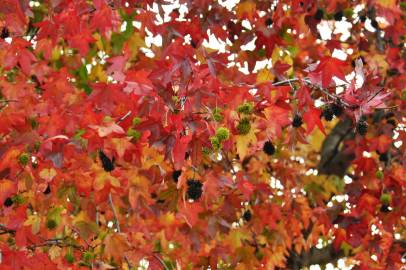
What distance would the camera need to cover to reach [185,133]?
3463mm

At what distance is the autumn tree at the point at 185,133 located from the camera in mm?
3516

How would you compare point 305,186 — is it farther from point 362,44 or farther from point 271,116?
point 271,116

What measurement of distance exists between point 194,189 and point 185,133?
1.87 feet

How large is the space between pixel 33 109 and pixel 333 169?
4182 mm

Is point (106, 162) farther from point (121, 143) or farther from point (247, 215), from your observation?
point (247, 215)

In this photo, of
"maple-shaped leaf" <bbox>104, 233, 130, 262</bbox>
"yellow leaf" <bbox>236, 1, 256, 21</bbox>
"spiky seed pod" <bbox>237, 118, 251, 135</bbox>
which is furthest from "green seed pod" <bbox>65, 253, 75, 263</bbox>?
"yellow leaf" <bbox>236, 1, 256, 21</bbox>

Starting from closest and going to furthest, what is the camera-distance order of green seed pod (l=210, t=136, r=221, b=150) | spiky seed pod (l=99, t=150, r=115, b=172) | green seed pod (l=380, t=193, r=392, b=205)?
green seed pod (l=210, t=136, r=221, b=150)
spiky seed pod (l=99, t=150, r=115, b=172)
green seed pod (l=380, t=193, r=392, b=205)

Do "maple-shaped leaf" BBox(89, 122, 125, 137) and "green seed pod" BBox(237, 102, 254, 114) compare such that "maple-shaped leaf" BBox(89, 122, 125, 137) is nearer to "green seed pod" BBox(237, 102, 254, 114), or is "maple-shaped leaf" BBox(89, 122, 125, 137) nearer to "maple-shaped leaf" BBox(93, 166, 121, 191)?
"green seed pod" BBox(237, 102, 254, 114)

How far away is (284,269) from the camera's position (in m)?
7.36

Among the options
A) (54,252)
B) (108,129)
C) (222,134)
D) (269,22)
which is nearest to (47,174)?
(54,252)

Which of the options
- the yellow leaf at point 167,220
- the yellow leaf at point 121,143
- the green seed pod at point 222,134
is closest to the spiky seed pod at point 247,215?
the yellow leaf at point 167,220

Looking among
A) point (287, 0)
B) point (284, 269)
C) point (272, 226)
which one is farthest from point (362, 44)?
point (284, 269)

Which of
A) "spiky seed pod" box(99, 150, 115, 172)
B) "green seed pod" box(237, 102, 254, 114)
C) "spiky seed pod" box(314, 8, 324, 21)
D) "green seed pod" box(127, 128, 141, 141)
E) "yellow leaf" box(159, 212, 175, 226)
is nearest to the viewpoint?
"green seed pod" box(237, 102, 254, 114)

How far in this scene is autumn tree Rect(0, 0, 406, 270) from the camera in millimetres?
3516
